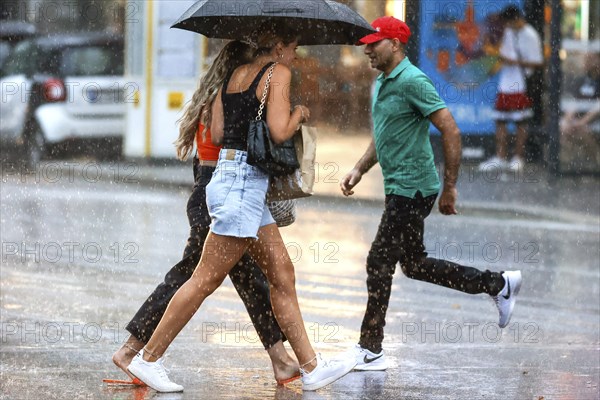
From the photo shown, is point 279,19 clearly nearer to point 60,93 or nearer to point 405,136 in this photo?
point 405,136

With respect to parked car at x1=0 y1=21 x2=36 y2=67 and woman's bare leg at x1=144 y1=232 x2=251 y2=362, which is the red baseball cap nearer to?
woman's bare leg at x1=144 y1=232 x2=251 y2=362

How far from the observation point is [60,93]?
19.0 m

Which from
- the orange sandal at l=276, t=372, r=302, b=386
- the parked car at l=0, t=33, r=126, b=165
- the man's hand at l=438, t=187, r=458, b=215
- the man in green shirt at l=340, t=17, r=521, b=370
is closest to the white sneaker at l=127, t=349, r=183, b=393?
the orange sandal at l=276, t=372, r=302, b=386

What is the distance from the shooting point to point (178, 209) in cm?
1416

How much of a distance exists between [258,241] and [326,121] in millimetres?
17594

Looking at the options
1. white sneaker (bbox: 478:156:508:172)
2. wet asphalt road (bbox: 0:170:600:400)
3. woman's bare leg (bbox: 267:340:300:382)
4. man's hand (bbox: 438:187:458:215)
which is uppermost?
man's hand (bbox: 438:187:458:215)

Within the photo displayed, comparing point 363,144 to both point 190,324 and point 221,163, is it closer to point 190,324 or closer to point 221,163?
point 190,324

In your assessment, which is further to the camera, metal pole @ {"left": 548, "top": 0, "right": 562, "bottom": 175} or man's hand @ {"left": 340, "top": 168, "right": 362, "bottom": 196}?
metal pole @ {"left": 548, "top": 0, "right": 562, "bottom": 175}

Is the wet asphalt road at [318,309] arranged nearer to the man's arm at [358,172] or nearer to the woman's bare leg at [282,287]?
the woman's bare leg at [282,287]

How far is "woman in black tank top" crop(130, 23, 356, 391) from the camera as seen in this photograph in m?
6.06

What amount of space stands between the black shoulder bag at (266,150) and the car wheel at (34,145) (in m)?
13.1

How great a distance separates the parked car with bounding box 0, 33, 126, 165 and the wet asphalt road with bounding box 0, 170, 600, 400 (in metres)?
4.60

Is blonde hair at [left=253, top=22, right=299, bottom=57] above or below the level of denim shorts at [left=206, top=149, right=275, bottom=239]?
above

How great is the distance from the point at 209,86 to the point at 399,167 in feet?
3.88
